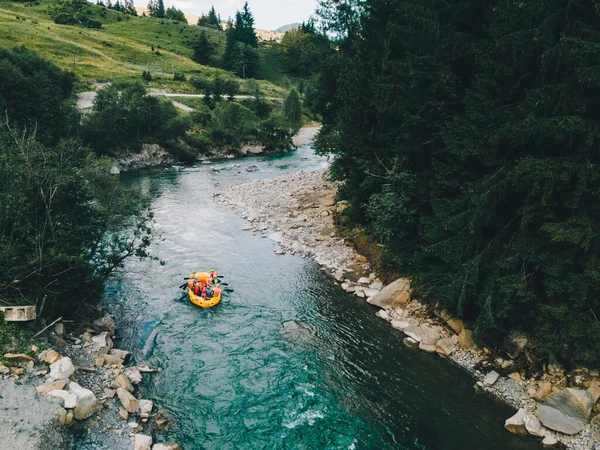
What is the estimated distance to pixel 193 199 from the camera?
→ 38062 millimetres

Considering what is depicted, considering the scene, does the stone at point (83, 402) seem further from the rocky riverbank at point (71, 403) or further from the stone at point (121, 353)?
the stone at point (121, 353)

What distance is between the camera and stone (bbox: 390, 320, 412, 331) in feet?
58.6

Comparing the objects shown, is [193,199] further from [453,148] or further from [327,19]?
[453,148]

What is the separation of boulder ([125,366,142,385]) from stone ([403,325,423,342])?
11314 millimetres

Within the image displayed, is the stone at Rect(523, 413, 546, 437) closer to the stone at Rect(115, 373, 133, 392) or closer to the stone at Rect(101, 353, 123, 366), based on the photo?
the stone at Rect(115, 373, 133, 392)

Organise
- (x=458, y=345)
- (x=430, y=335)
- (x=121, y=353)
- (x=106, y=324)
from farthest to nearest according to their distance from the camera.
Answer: (x=430, y=335), (x=106, y=324), (x=458, y=345), (x=121, y=353)

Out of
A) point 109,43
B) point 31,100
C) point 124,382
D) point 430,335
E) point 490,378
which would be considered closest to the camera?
point 124,382

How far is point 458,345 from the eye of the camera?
16.1 meters

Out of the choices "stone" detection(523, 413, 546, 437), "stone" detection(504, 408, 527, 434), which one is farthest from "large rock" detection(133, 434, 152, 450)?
"stone" detection(523, 413, 546, 437)

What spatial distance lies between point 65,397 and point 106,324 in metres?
5.67

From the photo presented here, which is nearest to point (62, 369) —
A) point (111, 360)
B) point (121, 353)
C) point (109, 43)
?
point (111, 360)

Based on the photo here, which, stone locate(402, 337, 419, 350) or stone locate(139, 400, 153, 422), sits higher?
stone locate(402, 337, 419, 350)

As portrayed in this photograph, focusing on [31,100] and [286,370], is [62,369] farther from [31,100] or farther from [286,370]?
[31,100]

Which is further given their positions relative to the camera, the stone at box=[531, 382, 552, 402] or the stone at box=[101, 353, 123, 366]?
the stone at box=[101, 353, 123, 366]
